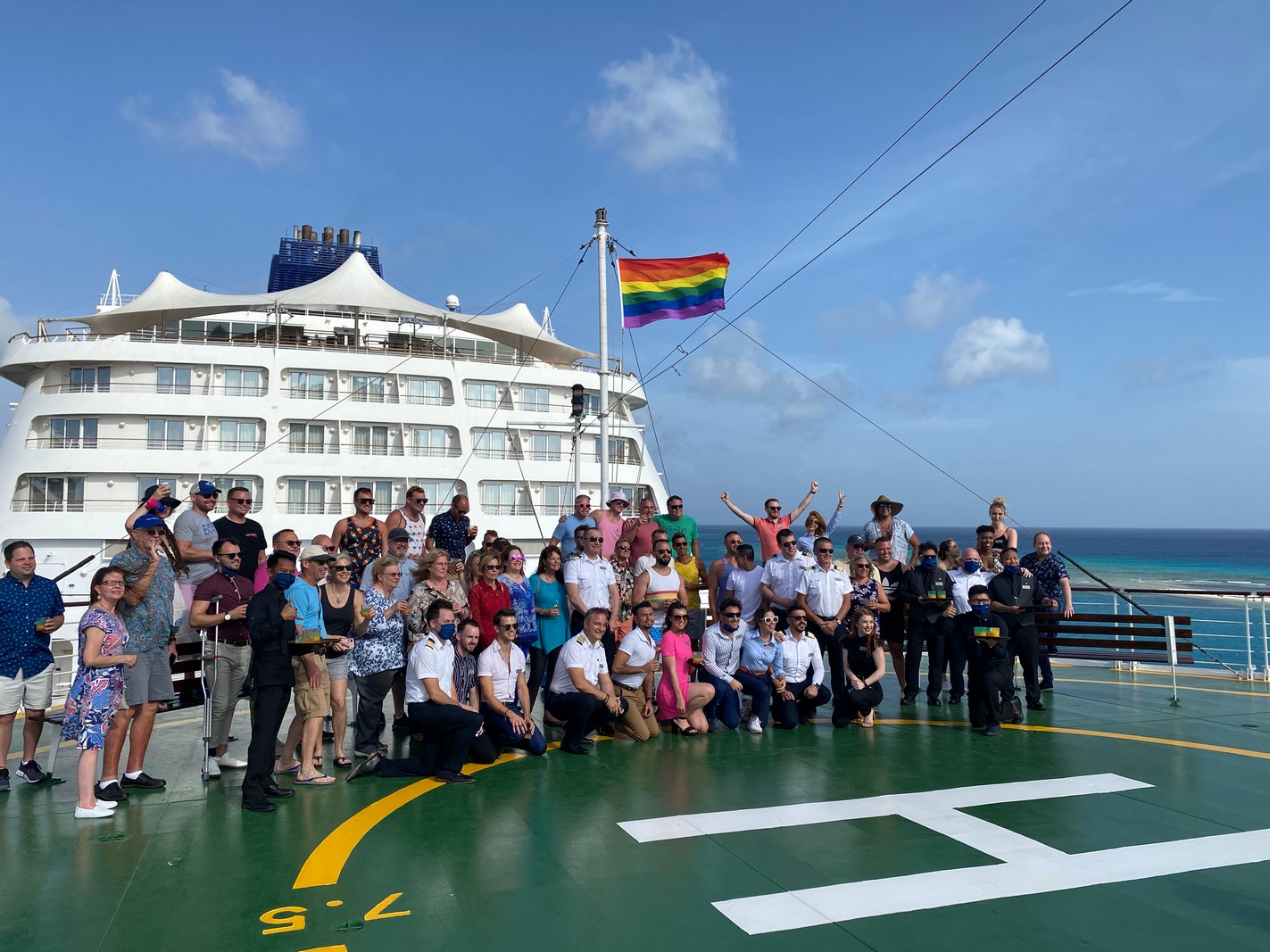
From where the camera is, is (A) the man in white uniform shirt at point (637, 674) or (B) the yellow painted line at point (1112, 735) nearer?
(B) the yellow painted line at point (1112, 735)

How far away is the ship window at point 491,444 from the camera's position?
76.7ft

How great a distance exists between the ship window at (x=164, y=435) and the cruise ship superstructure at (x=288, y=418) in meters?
0.04

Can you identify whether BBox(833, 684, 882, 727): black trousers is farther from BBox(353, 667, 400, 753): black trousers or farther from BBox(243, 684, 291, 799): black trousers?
BBox(243, 684, 291, 799): black trousers

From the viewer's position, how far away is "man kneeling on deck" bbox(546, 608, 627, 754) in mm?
7508

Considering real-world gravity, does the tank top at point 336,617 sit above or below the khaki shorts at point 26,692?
above

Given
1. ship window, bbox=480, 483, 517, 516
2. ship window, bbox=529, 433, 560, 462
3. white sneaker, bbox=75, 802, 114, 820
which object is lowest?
white sneaker, bbox=75, 802, 114, 820

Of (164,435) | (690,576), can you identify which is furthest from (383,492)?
(690,576)

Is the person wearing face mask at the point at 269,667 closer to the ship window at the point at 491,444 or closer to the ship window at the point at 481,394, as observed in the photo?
the ship window at the point at 491,444

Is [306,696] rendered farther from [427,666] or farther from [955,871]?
[955,871]

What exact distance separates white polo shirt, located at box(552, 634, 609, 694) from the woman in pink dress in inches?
28.2

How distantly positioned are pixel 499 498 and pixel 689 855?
19.0m

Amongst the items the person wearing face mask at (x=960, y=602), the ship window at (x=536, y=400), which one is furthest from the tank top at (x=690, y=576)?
the ship window at (x=536, y=400)

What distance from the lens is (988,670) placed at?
8414mm

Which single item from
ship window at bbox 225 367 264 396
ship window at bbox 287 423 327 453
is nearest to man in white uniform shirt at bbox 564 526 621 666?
ship window at bbox 287 423 327 453
